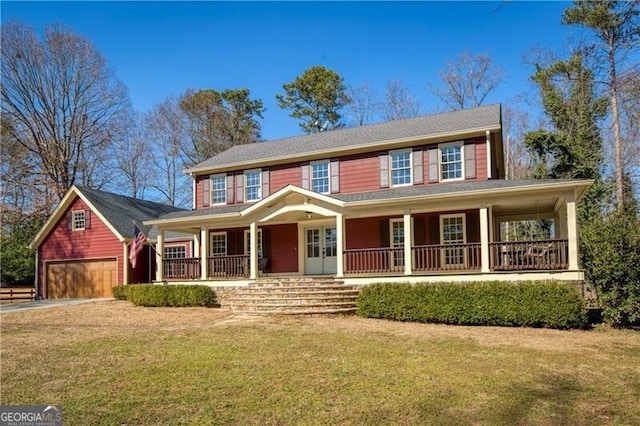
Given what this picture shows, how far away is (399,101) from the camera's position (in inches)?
1379

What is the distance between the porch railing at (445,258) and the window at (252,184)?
7708 mm

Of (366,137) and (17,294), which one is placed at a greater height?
(366,137)

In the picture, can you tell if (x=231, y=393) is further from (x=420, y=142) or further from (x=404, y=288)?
(x=420, y=142)

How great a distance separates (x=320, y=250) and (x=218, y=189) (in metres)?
5.64

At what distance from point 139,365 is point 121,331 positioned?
170 inches

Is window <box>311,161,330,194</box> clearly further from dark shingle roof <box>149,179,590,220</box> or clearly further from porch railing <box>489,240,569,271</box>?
porch railing <box>489,240,569,271</box>

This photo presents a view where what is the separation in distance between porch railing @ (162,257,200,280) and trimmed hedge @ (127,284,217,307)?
129cm

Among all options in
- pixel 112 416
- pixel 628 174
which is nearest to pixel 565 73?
pixel 628 174

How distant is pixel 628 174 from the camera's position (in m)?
23.8

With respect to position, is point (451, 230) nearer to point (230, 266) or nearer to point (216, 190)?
point (230, 266)

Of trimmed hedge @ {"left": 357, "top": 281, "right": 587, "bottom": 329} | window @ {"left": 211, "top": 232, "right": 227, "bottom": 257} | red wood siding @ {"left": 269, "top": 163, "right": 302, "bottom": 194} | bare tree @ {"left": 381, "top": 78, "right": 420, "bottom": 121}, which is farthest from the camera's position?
bare tree @ {"left": 381, "top": 78, "right": 420, "bottom": 121}

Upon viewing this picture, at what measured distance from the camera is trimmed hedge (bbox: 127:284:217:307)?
1723 cm

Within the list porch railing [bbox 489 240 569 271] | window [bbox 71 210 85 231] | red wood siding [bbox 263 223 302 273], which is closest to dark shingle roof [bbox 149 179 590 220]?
porch railing [bbox 489 240 569 271]

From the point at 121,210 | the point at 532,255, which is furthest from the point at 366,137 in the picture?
the point at 121,210
